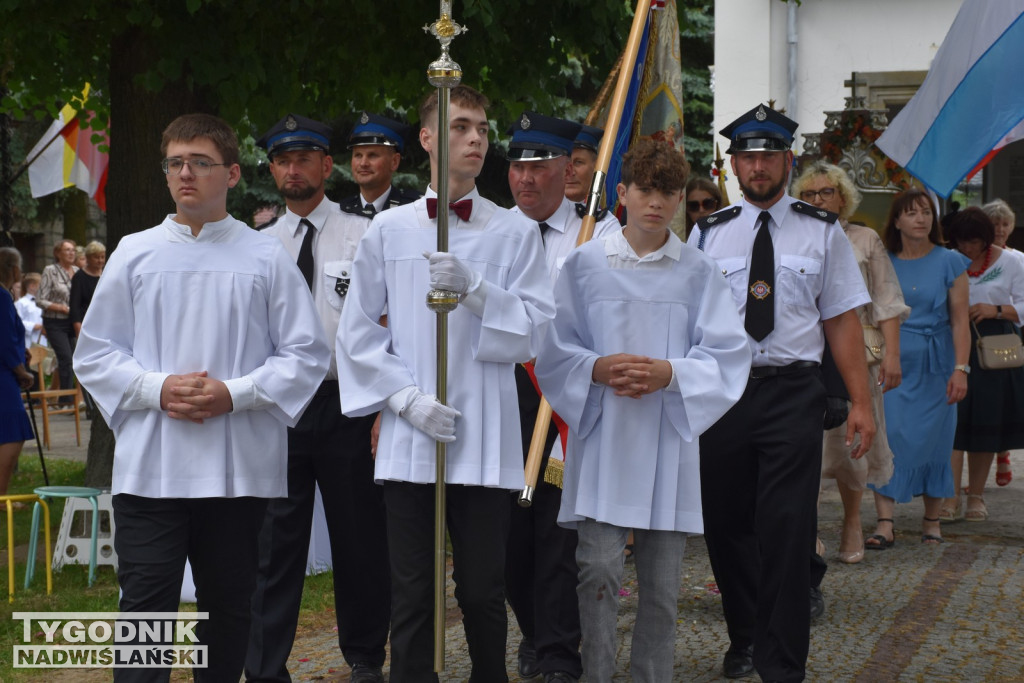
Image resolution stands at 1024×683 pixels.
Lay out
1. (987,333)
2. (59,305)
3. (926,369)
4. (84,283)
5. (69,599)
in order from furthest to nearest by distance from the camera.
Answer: (59,305), (84,283), (987,333), (926,369), (69,599)

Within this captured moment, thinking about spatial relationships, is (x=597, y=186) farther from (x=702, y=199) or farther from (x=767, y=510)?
(x=702, y=199)

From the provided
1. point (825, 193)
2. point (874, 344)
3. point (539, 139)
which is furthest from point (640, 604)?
point (874, 344)

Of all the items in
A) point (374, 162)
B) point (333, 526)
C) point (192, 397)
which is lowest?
point (333, 526)

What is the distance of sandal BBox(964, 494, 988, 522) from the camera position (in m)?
9.62

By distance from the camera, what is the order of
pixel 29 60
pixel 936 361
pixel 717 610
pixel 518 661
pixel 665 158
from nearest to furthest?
pixel 665 158, pixel 518 661, pixel 717 610, pixel 936 361, pixel 29 60

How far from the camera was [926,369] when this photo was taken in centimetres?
870

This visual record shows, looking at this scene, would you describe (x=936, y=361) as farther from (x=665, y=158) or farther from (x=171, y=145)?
(x=171, y=145)

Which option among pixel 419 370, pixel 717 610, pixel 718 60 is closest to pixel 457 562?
pixel 419 370

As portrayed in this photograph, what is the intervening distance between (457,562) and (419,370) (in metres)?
0.64

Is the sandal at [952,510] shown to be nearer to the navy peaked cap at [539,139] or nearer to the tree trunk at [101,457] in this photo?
the navy peaked cap at [539,139]

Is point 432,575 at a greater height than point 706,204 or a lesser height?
lesser

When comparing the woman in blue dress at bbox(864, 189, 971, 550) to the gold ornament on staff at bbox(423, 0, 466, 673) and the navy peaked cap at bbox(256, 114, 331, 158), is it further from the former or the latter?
the gold ornament on staff at bbox(423, 0, 466, 673)

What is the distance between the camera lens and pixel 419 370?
14.6 ft

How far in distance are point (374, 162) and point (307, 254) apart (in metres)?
0.53
